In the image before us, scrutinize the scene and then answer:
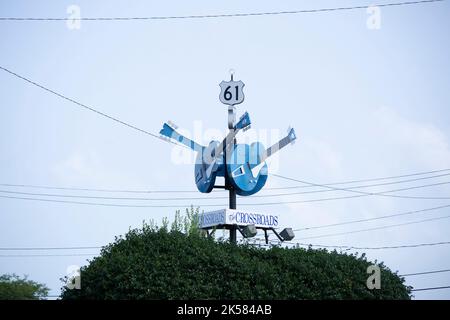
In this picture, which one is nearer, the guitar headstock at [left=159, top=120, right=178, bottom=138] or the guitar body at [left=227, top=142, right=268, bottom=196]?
the guitar body at [left=227, top=142, right=268, bottom=196]

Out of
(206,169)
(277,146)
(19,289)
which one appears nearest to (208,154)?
(206,169)

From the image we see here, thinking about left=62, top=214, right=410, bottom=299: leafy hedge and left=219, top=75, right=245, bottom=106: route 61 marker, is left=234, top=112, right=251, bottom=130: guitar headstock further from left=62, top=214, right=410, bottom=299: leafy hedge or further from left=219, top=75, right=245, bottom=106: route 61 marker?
left=62, top=214, right=410, bottom=299: leafy hedge

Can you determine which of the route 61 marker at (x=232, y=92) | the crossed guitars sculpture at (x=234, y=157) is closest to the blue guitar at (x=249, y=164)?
the crossed guitars sculpture at (x=234, y=157)

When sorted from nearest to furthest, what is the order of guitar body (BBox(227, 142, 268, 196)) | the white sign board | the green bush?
the white sign board, guitar body (BBox(227, 142, 268, 196)), the green bush

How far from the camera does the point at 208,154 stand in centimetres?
2298

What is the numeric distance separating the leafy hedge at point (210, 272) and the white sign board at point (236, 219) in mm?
4720

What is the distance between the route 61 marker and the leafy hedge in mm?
7828

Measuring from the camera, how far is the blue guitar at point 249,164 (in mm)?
22359

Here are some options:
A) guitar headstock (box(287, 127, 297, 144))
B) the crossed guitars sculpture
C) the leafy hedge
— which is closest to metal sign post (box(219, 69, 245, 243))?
the crossed guitars sculpture

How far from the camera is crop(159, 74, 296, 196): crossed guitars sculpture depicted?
880 inches

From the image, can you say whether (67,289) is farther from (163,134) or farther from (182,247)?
(163,134)

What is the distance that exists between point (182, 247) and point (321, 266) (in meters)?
3.92

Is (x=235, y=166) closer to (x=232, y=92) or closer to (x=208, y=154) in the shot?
(x=208, y=154)
